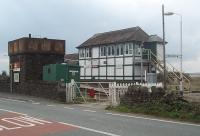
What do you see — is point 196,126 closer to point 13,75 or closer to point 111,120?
point 111,120

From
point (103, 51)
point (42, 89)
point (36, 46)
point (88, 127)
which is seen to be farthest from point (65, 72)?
point (103, 51)

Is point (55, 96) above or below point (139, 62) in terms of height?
below

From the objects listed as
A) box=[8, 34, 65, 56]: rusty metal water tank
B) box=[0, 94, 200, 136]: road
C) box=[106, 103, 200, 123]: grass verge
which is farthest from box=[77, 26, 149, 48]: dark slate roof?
box=[0, 94, 200, 136]: road

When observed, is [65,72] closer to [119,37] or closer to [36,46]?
[36,46]

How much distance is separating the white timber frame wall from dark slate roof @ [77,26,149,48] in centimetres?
53

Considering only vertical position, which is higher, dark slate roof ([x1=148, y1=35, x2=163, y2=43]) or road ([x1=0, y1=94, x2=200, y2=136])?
dark slate roof ([x1=148, y1=35, x2=163, y2=43])

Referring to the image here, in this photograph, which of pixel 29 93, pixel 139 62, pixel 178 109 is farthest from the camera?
pixel 139 62

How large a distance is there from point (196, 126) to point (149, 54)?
37.1m

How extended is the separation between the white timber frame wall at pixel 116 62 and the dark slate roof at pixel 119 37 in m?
0.53

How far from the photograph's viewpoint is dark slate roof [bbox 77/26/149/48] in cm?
5241

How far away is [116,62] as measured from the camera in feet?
176

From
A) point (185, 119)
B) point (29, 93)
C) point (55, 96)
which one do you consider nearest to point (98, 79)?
point (29, 93)

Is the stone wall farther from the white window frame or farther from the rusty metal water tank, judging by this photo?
the white window frame

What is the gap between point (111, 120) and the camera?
16391mm
